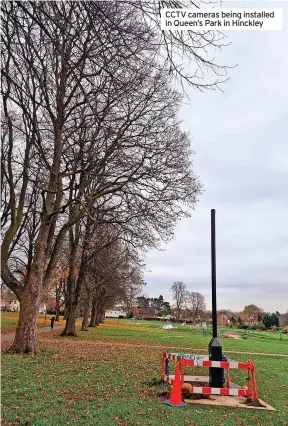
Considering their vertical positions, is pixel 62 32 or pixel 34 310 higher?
pixel 62 32

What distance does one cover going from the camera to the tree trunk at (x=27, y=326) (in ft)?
49.2

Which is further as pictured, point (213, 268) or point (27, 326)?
point (27, 326)

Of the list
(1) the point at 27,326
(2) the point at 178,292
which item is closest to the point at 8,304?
(2) the point at 178,292

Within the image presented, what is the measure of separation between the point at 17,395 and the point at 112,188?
11791mm

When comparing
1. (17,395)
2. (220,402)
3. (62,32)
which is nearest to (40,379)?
(17,395)

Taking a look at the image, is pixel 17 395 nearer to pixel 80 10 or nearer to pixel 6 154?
pixel 80 10

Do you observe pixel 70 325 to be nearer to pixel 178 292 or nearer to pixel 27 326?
pixel 27 326

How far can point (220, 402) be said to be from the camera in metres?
8.96

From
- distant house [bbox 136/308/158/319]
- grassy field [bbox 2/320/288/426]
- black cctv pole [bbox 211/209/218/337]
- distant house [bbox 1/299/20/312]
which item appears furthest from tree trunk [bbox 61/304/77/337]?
distant house [bbox 136/308/158/319]

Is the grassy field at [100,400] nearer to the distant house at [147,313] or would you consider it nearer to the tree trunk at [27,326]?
the tree trunk at [27,326]

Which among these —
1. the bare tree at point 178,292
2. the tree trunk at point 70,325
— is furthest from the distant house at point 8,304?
the bare tree at point 178,292

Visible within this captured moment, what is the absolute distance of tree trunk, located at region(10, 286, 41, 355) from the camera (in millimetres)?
15008

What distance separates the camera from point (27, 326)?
15227mm

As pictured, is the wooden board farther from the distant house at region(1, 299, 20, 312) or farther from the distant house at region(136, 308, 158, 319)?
the distant house at region(136, 308, 158, 319)
